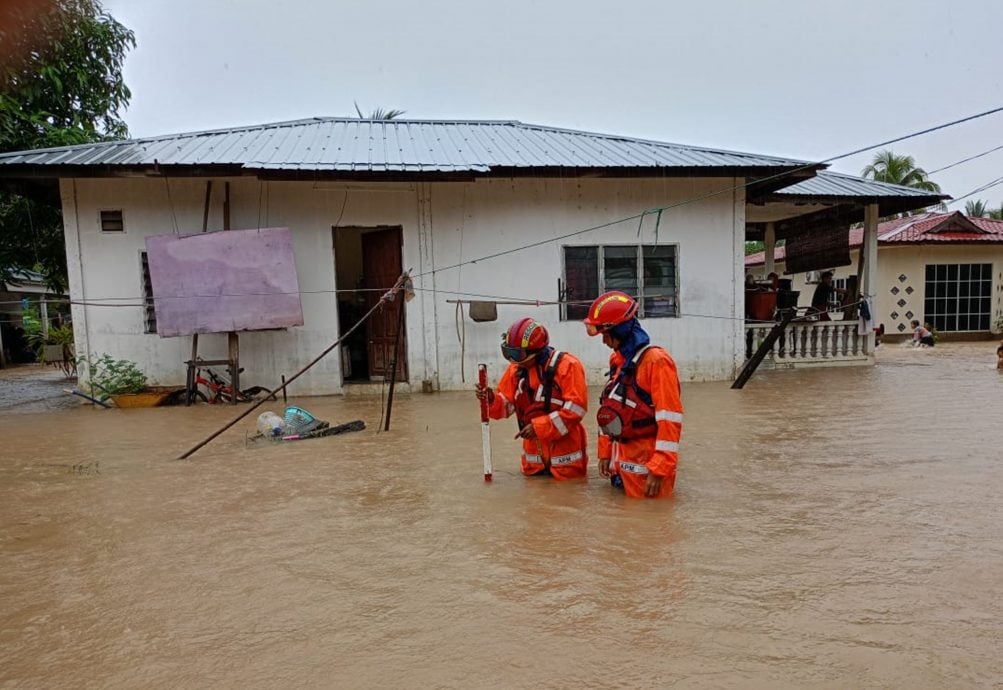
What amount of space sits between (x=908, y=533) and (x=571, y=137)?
33.5 ft

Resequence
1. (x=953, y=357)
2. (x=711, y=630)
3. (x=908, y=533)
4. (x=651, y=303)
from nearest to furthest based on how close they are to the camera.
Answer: (x=711, y=630)
(x=908, y=533)
(x=651, y=303)
(x=953, y=357)

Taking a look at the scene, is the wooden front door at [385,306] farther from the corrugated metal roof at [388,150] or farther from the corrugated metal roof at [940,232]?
the corrugated metal roof at [940,232]

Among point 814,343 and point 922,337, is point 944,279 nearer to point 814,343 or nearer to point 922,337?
point 922,337

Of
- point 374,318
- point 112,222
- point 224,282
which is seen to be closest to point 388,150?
point 374,318

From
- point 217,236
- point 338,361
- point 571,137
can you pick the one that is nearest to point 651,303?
point 571,137

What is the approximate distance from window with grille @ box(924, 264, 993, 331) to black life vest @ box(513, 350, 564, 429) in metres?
18.2

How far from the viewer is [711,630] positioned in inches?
99.5

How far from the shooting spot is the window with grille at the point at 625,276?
34.6 ft

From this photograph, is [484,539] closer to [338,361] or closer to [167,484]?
[167,484]

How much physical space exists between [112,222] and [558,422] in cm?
838

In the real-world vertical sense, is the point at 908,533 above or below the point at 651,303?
below

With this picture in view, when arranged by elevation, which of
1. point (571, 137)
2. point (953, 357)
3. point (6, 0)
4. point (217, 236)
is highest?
point (571, 137)

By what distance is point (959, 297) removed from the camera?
18.5m

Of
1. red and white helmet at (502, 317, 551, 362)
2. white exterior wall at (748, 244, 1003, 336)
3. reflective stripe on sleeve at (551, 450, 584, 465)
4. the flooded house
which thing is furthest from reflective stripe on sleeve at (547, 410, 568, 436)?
white exterior wall at (748, 244, 1003, 336)
